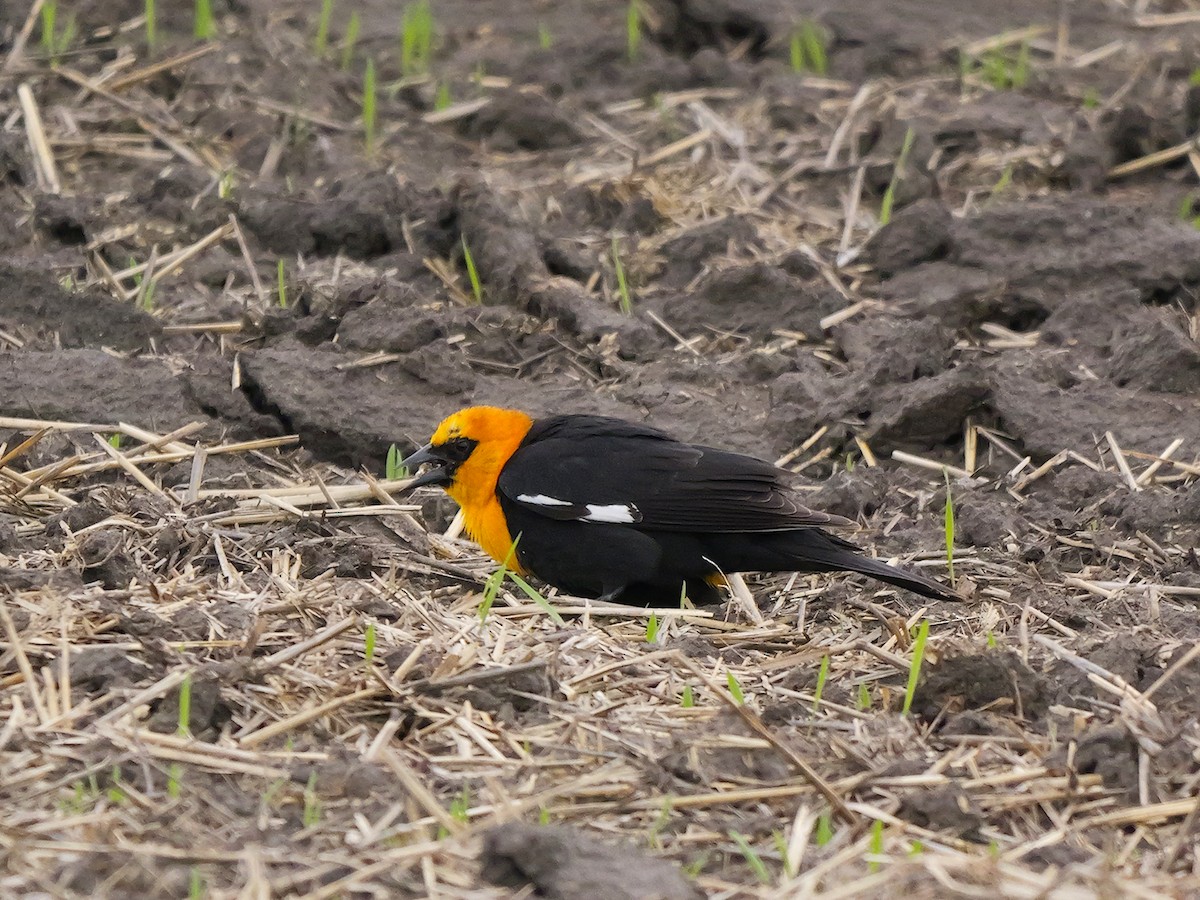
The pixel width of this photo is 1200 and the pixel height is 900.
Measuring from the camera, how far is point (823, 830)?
3.92 m

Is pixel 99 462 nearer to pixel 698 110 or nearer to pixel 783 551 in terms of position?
pixel 783 551

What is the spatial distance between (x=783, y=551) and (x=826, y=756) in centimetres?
141

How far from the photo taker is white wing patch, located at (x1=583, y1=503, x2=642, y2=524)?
5.84 metres

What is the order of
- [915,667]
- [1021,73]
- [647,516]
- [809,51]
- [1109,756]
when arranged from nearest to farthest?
[1109,756], [915,667], [647,516], [1021,73], [809,51]

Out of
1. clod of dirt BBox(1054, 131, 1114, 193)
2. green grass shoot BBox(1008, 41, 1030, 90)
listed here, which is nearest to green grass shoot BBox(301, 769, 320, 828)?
clod of dirt BBox(1054, 131, 1114, 193)

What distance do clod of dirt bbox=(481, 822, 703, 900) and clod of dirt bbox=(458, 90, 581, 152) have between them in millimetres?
5903

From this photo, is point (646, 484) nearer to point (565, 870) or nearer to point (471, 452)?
point (471, 452)

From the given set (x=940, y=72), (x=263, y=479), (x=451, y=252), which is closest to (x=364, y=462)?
(x=263, y=479)

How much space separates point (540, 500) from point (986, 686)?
181 centimetres

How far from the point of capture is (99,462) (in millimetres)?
6105

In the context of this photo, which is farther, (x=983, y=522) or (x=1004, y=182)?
(x=1004, y=182)

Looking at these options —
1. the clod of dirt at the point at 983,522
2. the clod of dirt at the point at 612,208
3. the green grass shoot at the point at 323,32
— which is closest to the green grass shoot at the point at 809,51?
the clod of dirt at the point at 612,208

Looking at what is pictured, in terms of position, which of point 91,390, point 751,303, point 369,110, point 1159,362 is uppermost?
point 369,110

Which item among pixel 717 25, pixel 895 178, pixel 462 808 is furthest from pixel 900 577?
pixel 717 25
